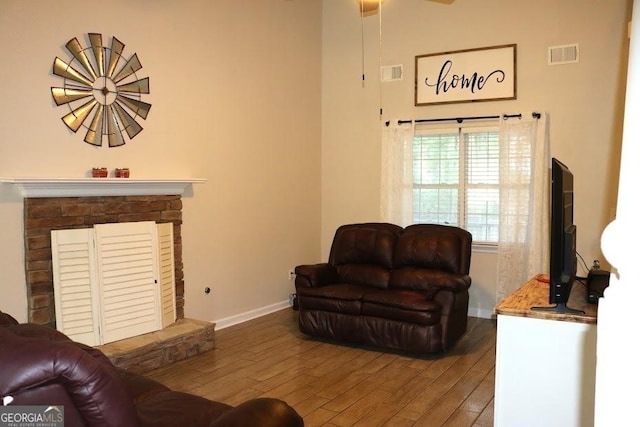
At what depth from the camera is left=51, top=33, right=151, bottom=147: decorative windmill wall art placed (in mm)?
3885

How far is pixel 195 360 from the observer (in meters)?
4.24

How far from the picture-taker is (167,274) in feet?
14.8

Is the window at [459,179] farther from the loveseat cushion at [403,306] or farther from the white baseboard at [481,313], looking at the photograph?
the loveseat cushion at [403,306]

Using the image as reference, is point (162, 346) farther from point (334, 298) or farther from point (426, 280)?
point (426, 280)

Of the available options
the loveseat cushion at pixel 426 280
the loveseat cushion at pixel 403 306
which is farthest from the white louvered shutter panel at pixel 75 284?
the loveseat cushion at pixel 426 280

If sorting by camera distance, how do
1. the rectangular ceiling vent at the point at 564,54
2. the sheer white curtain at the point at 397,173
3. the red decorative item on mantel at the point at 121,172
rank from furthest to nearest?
the sheer white curtain at the point at 397,173 → the rectangular ceiling vent at the point at 564,54 → the red decorative item on mantel at the point at 121,172

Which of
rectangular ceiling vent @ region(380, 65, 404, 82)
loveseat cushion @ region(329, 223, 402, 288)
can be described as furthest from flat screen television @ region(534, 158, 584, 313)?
rectangular ceiling vent @ region(380, 65, 404, 82)

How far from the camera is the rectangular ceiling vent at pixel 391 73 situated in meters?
6.02

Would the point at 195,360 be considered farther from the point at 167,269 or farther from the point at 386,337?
the point at 386,337

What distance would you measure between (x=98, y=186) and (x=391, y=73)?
11.6 ft

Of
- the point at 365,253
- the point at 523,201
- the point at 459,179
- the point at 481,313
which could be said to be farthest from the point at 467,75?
the point at 481,313

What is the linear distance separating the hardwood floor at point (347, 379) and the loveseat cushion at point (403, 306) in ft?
1.08

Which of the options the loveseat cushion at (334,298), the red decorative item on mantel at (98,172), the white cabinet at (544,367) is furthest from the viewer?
the loveseat cushion at (334,298)

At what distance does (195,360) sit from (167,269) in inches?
32.0
